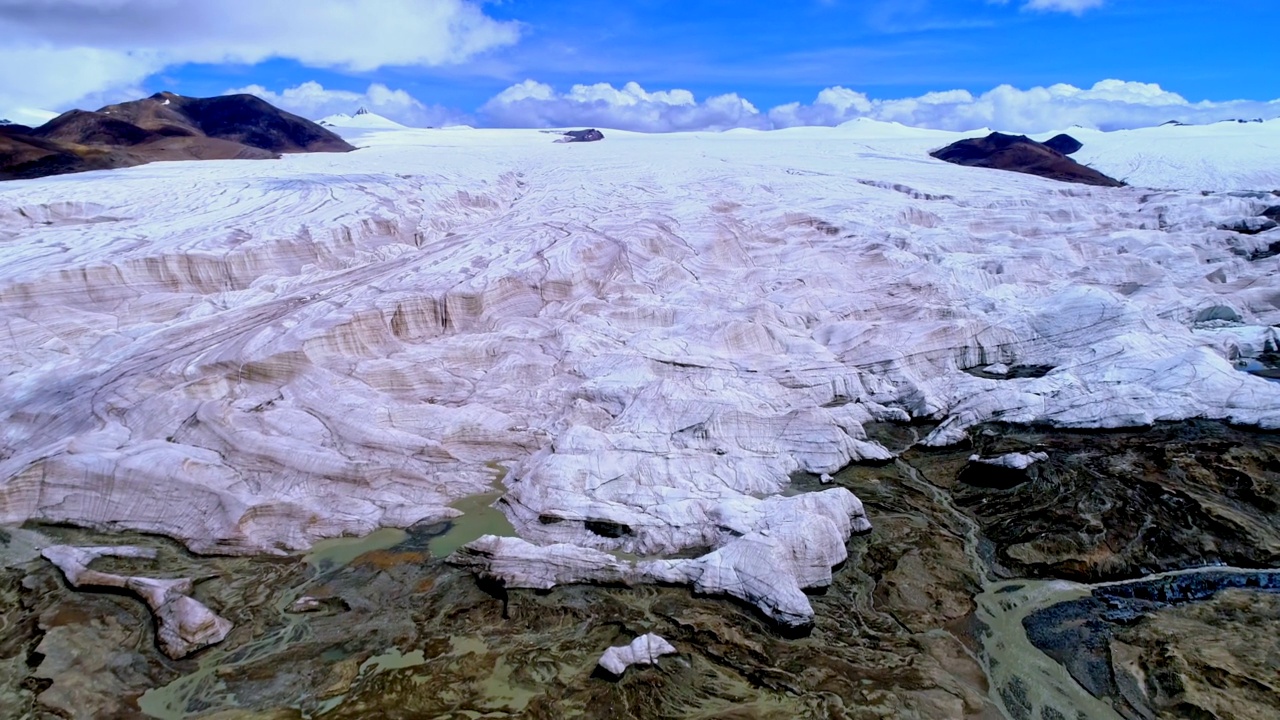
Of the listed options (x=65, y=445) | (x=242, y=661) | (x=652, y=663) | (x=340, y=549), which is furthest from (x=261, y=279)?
(x=652, y=663)

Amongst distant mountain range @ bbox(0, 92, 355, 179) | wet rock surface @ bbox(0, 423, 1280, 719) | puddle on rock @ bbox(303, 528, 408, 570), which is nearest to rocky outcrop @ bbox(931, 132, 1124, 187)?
wet rock surface @ bbox(0, 423, 1280, 719)

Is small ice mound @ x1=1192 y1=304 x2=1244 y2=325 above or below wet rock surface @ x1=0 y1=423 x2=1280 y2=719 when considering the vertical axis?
above

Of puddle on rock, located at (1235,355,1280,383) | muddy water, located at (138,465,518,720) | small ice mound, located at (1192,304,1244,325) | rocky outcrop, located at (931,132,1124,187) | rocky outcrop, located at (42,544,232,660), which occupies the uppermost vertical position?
rocky outcrop, located at (931,132,1124,187)

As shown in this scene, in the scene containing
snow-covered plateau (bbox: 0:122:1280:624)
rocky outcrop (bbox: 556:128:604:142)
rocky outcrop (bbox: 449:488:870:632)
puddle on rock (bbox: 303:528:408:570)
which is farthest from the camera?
rocky outcrop (bbox: 556:128:604:142)

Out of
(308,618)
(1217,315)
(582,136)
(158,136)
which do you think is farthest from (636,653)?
(582,136)

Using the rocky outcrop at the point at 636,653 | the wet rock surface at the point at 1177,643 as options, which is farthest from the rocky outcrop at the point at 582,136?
the wet rock surface at the point at 1177,643

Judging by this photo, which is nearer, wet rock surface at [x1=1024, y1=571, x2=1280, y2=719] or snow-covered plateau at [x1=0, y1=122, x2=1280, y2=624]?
wet rock surface at [x1=1024, y1=571, x2=1280, y2=719]

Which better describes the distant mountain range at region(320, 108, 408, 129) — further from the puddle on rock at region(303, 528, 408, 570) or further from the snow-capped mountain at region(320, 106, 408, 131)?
the puddle on rock at region(303, 528, 408, 570)
